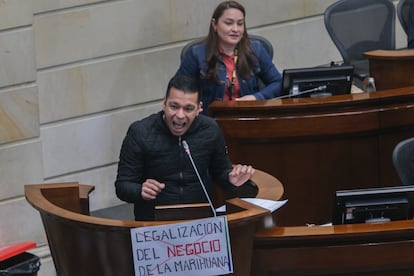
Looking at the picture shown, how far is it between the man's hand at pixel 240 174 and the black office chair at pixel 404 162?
0.84 metres

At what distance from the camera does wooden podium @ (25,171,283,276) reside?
4.79 metres

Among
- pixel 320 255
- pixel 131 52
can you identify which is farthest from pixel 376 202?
pixel 131 52

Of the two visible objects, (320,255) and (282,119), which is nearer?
(320,255)

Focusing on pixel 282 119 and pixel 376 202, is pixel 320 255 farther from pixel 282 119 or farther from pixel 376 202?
pixel 282 119

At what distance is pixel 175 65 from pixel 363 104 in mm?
1771

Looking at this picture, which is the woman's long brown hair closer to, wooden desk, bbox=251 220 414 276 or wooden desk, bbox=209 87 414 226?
A: wooden desk, bbox=209 87 414 226

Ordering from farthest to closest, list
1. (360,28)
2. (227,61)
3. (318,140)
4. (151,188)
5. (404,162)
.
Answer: (360,28), (227,61), (318,140), (404,162), (151,188)

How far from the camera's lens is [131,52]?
808cm

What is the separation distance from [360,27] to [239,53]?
1.49 metres

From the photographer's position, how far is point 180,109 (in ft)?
18.2

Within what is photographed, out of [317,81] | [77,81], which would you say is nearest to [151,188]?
[317,81]

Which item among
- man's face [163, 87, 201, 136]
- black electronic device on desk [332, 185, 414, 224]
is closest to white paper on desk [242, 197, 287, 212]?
black electronic device on desk [332, 185, 414, 224]

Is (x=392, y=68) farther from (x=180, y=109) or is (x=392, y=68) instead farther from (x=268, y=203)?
(x=268, y=203)

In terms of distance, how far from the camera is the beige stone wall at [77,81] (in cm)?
735
